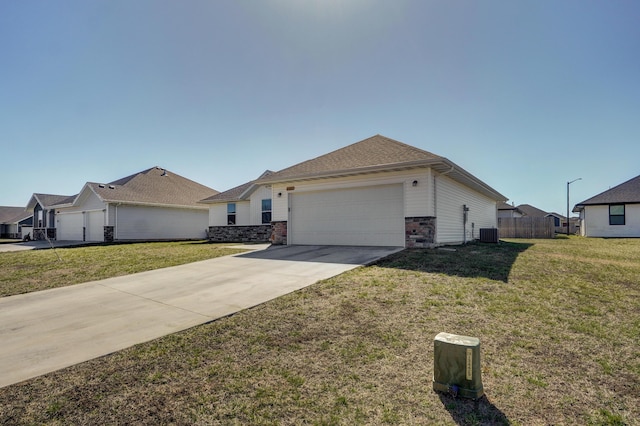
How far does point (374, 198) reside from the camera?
11445 millimetres

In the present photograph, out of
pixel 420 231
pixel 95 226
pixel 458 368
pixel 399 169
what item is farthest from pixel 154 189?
pixel 458 368

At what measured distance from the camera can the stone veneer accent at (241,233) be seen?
62.5ft

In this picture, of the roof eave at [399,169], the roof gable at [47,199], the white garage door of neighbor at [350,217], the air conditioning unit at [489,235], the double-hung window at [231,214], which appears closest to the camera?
the roof eave at [399,169]

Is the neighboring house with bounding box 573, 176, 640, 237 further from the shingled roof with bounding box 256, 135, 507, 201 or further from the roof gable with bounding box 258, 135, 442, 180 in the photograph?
the roof gable with bounding box 258, 135, 442, 180

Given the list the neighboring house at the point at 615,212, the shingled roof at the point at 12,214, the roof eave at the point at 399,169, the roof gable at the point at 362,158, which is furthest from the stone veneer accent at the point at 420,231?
the shingled roof at the point at 12,214

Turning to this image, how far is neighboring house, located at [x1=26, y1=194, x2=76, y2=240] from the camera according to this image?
1003 inches

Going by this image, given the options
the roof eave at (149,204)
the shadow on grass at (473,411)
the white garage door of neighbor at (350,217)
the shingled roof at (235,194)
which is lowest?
the shadow on grass at (473,411)

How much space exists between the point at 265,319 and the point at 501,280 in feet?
15.4

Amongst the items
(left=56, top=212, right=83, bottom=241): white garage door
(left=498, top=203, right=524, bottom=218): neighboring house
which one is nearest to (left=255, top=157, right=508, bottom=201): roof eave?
(left=56, top=212, right=83, bottom=241): white garage door

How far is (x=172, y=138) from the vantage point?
1616 cm

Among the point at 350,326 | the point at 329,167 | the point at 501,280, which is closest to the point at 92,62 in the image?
the point at 329,167

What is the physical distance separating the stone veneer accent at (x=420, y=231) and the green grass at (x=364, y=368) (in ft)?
16.4

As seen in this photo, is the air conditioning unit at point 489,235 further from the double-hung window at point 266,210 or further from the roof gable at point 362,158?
the double-hung window at point 266,210

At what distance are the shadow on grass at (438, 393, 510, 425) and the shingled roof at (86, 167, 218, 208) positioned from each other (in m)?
21.8
